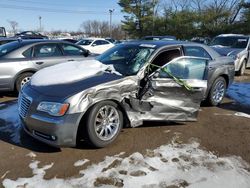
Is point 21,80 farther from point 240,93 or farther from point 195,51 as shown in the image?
point 240,93

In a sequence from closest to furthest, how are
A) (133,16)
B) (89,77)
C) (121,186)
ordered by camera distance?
(121,186)
(89,77)
(133,16)

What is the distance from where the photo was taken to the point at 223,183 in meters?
3.62

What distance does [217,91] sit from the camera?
706cm

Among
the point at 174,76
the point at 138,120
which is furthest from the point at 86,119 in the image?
the point at 174,76

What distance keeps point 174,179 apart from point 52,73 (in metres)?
2.58

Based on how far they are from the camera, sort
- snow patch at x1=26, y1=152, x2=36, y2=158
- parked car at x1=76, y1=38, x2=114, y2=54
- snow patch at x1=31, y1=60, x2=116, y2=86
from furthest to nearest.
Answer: parked car at x1=76, y1=38, x2=114, y2=54, snow patch at x1=31, y1=60, x2=116, y2=86, snow patch at x1=26, y1=152, x2=36, y2=158

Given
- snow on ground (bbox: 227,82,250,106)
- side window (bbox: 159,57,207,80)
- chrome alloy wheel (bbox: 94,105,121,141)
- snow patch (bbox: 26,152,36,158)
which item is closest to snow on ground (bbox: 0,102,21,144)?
snow patch (bbox: 26,152,36,158)

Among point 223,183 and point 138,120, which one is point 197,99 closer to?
point 138,120

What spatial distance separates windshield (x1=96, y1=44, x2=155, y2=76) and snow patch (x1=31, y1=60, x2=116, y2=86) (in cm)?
24

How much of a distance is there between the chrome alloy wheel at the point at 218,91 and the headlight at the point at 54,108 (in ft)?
13.0

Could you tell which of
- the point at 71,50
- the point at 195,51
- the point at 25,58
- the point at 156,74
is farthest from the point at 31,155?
the point at 71,50

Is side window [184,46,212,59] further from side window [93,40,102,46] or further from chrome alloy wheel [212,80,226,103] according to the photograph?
side window [93,40,102,46]

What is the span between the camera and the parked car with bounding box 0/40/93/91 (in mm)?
7574

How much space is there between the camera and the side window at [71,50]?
8.74 meters
